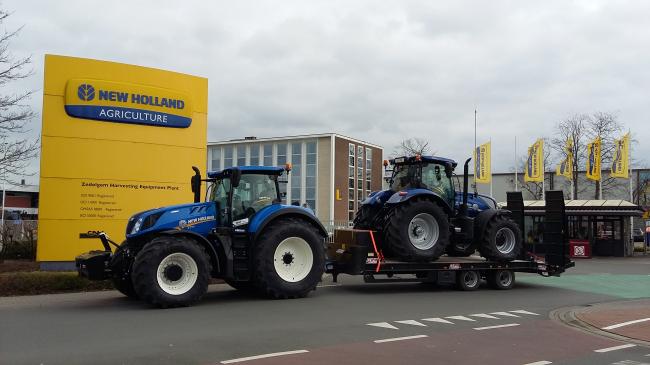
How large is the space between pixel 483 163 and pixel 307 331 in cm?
3014

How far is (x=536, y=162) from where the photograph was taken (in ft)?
121

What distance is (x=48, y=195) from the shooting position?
15031 mm

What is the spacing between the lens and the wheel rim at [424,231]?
1362 centimetres

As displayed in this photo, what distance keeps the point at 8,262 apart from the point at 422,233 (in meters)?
11.5

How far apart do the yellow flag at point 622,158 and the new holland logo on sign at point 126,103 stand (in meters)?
27.3

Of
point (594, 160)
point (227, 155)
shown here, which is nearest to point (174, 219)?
point (594, 160)

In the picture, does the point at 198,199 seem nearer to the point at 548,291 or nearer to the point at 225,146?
the point at 548,291

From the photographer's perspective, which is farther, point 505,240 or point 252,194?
point 505,240

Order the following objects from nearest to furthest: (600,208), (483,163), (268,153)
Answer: (600,208)
(483,163)
(268,153)

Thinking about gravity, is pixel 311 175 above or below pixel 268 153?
below

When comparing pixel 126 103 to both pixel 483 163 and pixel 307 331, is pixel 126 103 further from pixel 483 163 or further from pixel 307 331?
pixel 483 163

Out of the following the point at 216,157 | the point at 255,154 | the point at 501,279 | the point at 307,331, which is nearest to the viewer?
the point at 307,331

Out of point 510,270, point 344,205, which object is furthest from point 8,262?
point 344,205

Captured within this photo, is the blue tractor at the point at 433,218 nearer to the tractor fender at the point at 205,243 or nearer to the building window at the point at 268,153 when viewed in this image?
the tractor fender at the point at 205,243
